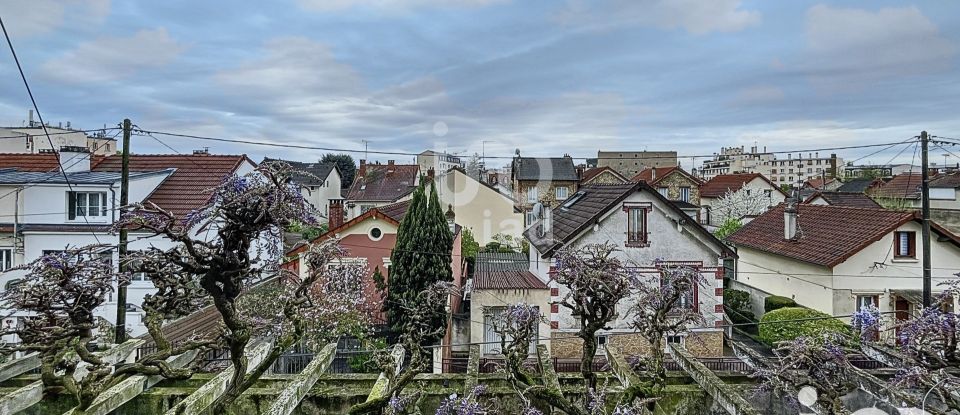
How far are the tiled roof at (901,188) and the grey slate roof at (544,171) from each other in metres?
22.4

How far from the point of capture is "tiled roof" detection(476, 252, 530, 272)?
67.4ft

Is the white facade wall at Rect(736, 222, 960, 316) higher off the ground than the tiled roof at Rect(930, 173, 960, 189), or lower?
lower

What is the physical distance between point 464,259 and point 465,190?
6.95 m

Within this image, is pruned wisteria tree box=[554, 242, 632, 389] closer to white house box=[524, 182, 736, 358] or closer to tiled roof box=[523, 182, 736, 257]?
tiled roof box=[523, 182, 736, 257]

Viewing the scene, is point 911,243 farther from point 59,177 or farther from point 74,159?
point 74,159

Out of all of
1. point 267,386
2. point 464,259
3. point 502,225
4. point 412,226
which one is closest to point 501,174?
point 502,225

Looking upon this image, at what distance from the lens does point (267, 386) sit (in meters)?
6.50

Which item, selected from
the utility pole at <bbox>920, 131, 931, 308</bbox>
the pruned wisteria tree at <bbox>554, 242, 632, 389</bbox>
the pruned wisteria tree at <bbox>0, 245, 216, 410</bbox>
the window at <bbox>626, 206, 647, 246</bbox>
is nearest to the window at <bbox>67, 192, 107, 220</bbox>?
the pruned wisteria tree at <bbox>0, 245, 216, 410</bbox>

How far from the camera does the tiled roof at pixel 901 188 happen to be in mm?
39916

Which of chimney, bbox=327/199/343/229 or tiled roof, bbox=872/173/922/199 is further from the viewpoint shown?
tiled roof, bbox=872/173/922/199

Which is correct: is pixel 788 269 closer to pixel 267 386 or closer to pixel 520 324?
pixel 520 324

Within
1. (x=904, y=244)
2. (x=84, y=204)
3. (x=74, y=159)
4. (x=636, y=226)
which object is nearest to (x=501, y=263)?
(x=636, y=226)

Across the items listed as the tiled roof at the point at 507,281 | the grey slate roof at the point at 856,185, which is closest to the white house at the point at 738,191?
the grey slate roof at the point at 856,185

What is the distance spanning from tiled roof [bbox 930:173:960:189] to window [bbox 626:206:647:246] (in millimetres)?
22106
